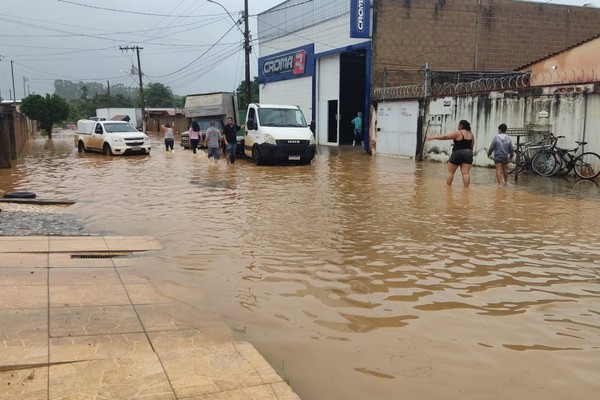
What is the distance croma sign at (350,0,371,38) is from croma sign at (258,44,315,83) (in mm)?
6591

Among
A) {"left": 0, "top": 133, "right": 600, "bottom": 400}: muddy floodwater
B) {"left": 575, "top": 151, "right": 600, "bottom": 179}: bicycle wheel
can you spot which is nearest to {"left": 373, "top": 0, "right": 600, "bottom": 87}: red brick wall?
{"left": 575, "top": 151, "right": 600, "bottom": 179}: bicycle wheel

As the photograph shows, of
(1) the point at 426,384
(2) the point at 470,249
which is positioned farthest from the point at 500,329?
(2) the point at 470,249

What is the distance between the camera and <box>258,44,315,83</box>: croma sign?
31125 mm

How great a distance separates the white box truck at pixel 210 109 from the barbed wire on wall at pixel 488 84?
322 inches

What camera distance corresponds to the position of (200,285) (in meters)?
5.44

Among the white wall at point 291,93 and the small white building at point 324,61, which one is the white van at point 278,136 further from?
the white wall at point 291,93

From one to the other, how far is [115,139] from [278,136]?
9.39 metres

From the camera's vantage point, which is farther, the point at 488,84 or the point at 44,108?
the point at 44,108

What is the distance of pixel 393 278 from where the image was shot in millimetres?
5621

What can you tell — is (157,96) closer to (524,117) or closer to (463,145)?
(524,117)

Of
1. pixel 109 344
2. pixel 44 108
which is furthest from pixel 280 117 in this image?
pixel 44 108

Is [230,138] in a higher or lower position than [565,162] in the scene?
higher

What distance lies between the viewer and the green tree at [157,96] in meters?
105

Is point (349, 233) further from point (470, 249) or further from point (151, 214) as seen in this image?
point (151, 214)
